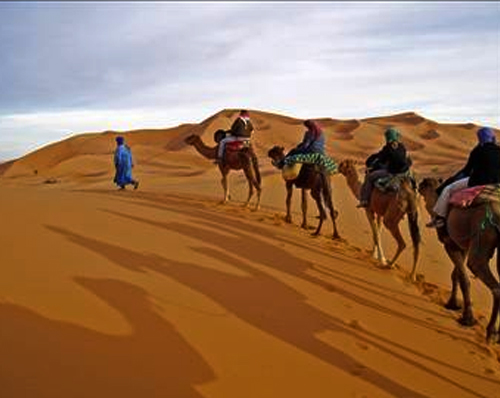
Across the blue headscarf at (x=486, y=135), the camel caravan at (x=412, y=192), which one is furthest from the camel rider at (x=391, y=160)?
the blue headscarf at (x=486, y=135)

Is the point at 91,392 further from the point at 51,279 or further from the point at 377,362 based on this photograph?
the point at 377,362

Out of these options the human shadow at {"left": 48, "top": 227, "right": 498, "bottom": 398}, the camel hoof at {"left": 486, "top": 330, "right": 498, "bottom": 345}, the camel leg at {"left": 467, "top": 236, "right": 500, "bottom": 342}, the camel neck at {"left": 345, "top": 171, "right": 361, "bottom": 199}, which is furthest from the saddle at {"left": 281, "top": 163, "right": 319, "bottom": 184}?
the camel hoof at {"left": 486, "top": 330, "right": 498, "bottom": 345}

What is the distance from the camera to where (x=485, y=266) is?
8.05 meters

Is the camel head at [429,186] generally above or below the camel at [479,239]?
above

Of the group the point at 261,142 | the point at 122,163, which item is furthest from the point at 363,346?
the point at 261,142

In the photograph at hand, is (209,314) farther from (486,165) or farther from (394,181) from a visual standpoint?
(394,181)

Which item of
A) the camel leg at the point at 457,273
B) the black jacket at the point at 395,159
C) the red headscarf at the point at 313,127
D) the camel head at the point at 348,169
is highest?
the red headscarf at the point at 313,127

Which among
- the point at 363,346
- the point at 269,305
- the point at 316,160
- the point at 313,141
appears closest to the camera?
the point at 363,346

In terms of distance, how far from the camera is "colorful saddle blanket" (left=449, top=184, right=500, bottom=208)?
26.4ft

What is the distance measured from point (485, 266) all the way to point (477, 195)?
80cm

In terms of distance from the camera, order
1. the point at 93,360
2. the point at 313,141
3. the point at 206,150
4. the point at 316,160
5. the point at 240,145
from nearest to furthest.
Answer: the point at 93,360
the point at 316,160
the point at 313,141
the point at 240,145
the point at 206,150

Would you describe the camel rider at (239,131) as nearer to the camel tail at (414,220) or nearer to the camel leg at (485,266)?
the camel tail at (414,220)

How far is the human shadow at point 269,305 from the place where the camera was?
6684mm

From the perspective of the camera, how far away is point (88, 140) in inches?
2581
